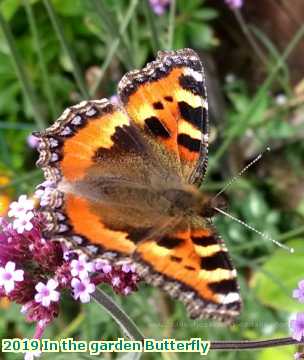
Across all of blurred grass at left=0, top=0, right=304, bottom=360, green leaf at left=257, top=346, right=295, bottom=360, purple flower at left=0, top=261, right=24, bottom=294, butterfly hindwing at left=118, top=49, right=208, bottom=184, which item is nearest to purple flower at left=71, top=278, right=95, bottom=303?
purple flower at left=0, top=261, right=24, bottom=294

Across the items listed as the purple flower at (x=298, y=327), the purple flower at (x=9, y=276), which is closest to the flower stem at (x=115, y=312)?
the purple flower at (x=9, y=276)

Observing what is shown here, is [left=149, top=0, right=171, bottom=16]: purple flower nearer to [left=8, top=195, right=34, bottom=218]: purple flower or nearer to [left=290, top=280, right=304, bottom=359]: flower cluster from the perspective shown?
[left=8, top=195, right=34, bottom=218]: purple flower

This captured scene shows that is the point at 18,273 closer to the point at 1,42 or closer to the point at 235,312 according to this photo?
the point at 235,312

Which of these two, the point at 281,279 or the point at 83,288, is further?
the point at 281,279

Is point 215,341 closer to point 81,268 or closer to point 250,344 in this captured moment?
point 250,344

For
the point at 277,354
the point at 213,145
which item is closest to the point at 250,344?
the point at 277,354

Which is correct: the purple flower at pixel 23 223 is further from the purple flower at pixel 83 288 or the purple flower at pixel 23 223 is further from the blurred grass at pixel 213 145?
the blurred grass at pixel 213 145
